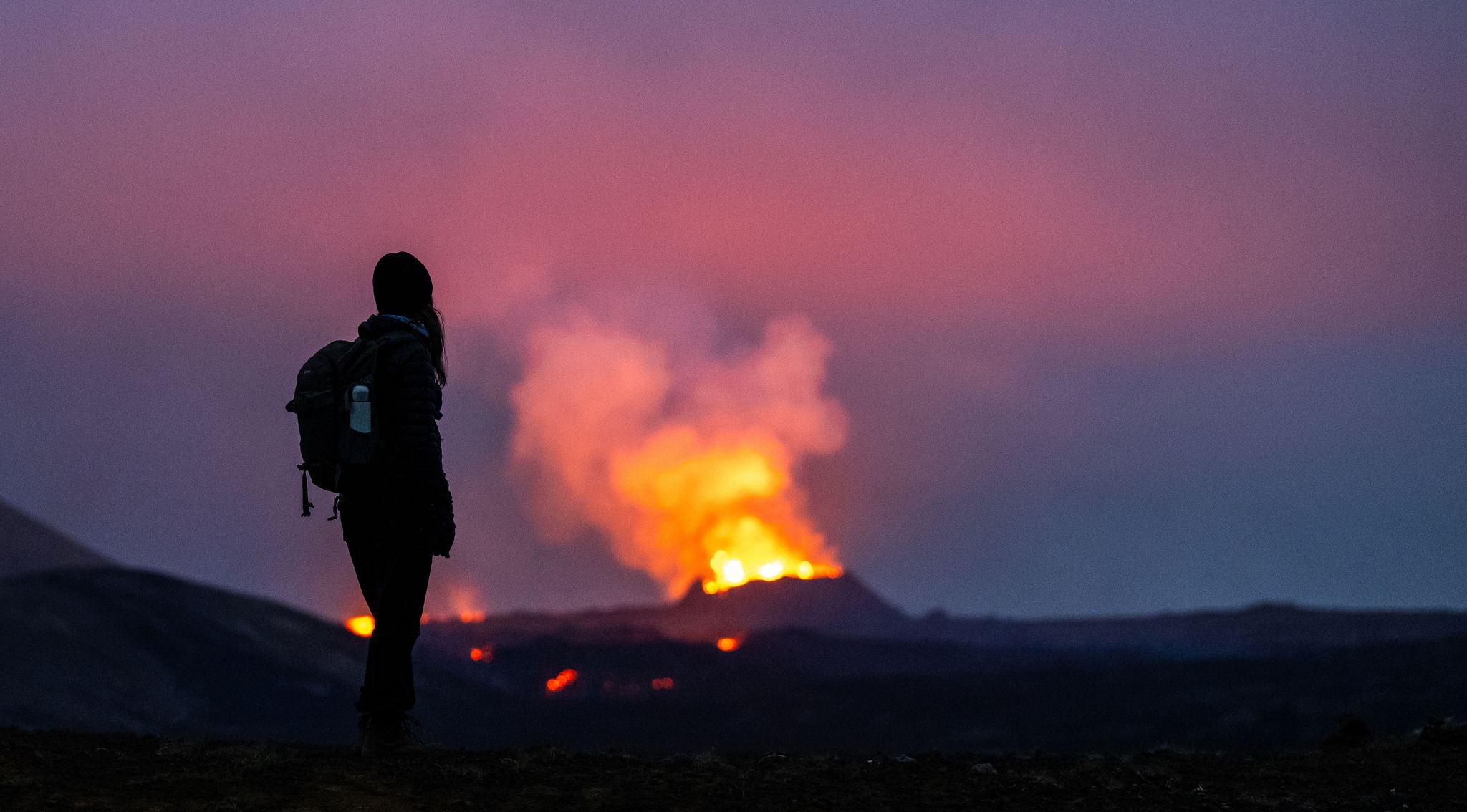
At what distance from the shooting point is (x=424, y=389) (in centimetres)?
924

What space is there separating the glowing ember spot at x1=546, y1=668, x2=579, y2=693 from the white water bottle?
8663cm

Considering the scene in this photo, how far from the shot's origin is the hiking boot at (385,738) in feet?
31.4

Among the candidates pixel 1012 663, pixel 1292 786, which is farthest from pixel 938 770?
pixel 1012 663

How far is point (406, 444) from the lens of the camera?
9188 millimetres

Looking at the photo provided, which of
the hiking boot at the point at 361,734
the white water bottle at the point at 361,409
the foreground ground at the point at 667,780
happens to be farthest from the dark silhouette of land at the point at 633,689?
the white water bottle at the point at 361,409

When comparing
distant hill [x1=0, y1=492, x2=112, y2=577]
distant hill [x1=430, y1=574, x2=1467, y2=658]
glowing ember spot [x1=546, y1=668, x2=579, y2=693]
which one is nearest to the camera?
glowing ember spot [x1=546, y1=668, x2=579, y2=693]

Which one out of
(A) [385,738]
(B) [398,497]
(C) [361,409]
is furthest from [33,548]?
(C) [361,409]

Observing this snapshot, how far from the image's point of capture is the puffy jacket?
30.2 feet

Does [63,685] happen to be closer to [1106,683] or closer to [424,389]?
[1106,683]

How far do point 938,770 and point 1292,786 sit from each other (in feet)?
7.64

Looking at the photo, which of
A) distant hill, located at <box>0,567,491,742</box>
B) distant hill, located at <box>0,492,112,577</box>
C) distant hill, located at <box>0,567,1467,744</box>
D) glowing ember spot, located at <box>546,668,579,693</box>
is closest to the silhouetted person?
distant hill, located at <box>0,567,1467,744</box>

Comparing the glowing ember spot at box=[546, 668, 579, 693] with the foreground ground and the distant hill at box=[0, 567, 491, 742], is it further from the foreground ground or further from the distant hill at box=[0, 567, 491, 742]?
the foreground ground

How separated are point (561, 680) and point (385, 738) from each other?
291 ft

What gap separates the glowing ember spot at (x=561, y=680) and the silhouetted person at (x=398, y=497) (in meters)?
86.0
